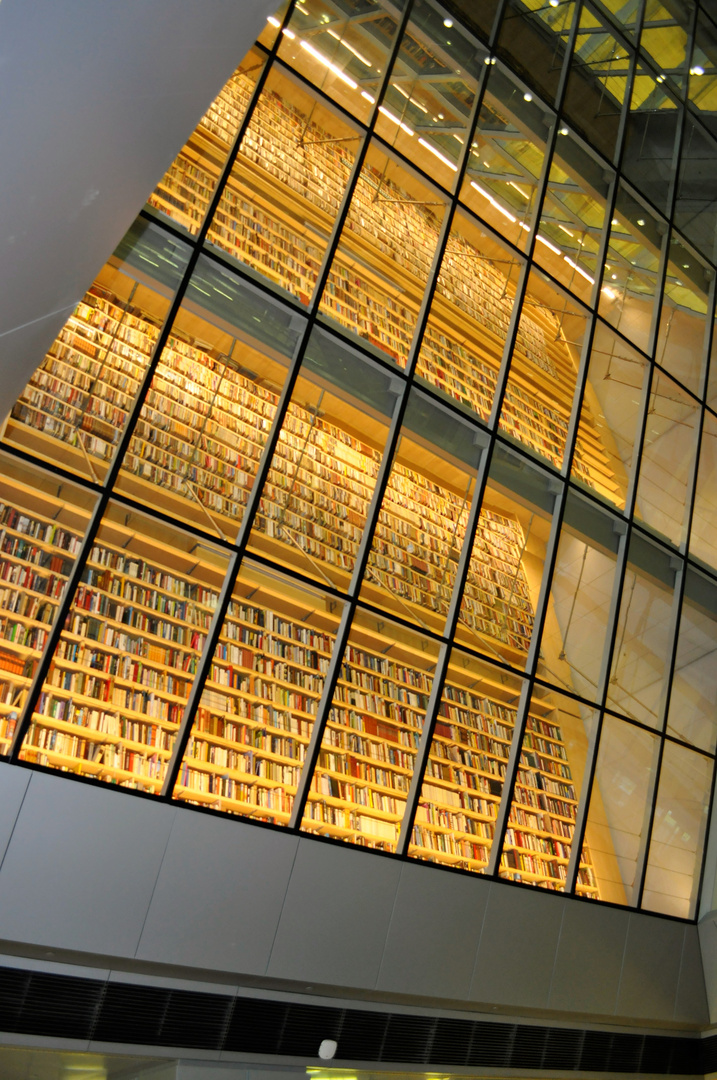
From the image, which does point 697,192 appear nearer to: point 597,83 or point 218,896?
point 597,83

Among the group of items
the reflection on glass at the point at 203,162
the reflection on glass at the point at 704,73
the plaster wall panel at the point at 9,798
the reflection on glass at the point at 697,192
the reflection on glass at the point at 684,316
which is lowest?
the plaster wall panel at the point at 9,798

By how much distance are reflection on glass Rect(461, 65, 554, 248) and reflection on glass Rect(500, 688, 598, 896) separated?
3782 mm

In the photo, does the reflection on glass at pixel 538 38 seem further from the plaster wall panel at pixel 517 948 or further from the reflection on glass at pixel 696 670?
the plaster wall panel at pixel 517 948

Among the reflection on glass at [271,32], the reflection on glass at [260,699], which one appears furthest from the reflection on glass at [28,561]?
the reflection on glass at [271,32]

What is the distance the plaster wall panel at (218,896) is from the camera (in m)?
4.50

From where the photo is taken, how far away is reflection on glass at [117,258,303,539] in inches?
200

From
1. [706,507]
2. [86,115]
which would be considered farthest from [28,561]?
[706,507]

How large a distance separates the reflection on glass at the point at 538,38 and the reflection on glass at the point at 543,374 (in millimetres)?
1926

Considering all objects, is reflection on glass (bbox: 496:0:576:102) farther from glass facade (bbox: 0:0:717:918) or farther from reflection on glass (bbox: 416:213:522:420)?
reflection on glass (bbox: 416:213:522:420)

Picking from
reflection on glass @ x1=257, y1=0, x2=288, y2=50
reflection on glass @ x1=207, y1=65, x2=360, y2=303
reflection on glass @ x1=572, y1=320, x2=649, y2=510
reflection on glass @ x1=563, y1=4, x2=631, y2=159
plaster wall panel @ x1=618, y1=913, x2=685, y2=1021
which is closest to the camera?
reflection on glass @ x1=207, y1=65, x2=360, y2=303

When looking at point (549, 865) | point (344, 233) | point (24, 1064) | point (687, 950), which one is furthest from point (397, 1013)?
point (344, 233)

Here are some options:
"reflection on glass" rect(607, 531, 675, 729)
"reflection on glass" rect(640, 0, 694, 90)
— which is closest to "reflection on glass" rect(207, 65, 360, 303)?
"reflection on glass" rect(607, 531, 675, 729)

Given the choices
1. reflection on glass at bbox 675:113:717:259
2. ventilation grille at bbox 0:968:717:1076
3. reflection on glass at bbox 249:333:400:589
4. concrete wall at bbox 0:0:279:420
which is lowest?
ventilation grille at bbox 0:968:717:1076

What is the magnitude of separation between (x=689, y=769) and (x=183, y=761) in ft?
15.6
